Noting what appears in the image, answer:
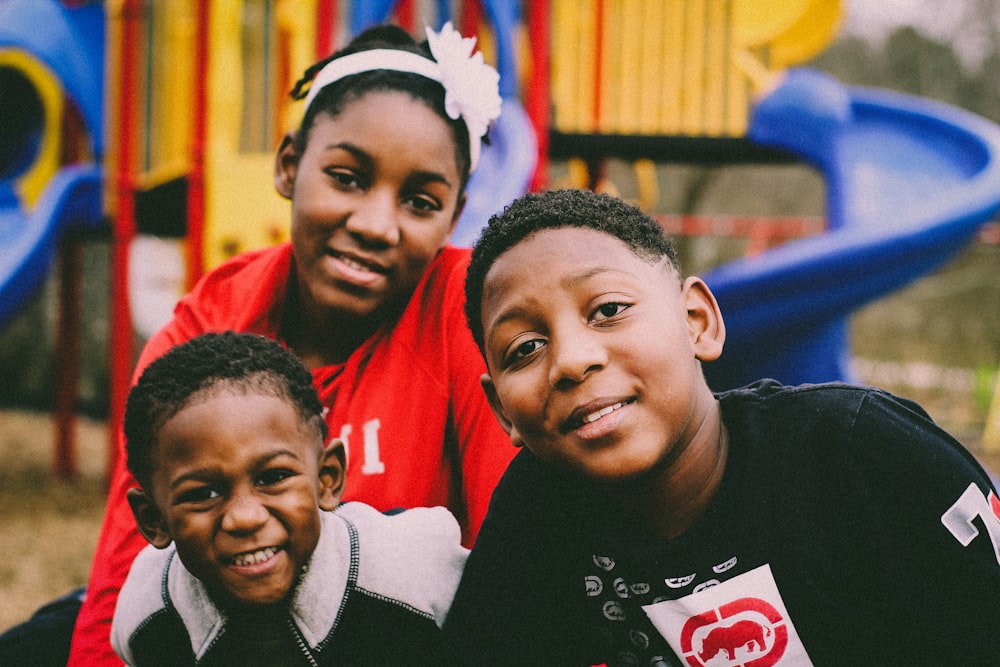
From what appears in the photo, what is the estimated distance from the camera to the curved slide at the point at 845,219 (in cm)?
411

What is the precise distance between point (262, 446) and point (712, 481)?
70 cm

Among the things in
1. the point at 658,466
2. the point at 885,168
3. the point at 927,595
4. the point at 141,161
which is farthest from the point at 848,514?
the point at 885,168

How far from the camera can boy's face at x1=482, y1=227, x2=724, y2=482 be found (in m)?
1.26

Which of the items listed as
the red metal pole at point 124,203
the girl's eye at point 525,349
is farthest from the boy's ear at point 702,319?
the red metal pole at point 124,203

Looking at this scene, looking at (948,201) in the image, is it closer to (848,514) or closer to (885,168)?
(885,168)

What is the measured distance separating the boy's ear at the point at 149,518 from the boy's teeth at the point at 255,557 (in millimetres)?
173

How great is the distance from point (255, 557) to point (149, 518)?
24 cm

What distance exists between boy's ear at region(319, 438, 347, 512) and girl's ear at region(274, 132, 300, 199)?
2.08 feet

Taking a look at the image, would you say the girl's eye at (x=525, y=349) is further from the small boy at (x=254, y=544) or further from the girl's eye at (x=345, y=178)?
the girl's eye at (x=345, y=178)

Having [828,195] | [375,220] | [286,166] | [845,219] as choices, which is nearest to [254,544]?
[375,220]

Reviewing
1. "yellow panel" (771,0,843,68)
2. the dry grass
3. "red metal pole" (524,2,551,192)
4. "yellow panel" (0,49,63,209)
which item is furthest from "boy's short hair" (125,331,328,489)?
"yellow panel" (771,0,843,68)

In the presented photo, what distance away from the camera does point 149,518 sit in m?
1.51

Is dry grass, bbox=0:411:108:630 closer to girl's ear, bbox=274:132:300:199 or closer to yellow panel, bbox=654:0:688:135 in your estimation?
girl's ear, bbox=274:132:300:199

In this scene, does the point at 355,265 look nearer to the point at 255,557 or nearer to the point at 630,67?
the point at 255,557
